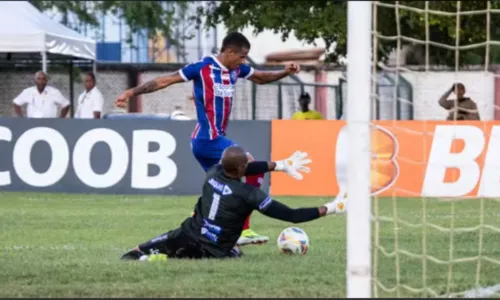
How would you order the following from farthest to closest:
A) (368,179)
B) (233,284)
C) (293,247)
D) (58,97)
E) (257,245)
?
(58,97) → (257,245) → (293,247) → (233,284) → (368,179)

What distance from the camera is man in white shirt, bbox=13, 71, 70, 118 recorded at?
21.5 metres

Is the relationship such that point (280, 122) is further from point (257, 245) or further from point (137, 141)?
point (257, 245)

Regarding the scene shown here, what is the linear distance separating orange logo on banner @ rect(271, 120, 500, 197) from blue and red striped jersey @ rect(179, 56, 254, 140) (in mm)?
5266

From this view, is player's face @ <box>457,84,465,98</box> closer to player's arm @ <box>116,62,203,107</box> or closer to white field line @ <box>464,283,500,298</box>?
player's arm @ <box>116,62,203,107</box>

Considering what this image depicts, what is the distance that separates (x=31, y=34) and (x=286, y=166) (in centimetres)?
1284

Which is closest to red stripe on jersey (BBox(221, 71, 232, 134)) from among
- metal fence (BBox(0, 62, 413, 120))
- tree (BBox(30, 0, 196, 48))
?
metal fence (BBox(0, 62, 413, 120))

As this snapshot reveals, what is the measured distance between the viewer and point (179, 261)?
1055cm

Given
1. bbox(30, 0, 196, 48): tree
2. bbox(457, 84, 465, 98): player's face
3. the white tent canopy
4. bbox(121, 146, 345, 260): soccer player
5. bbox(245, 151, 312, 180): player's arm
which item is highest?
bbox(30, 0, 196, 48): tree

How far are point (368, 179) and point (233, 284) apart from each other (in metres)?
1.86

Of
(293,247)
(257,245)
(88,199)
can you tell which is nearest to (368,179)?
(293,247)

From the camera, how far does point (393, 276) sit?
31.7 feet

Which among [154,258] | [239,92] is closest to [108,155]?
[239,92]

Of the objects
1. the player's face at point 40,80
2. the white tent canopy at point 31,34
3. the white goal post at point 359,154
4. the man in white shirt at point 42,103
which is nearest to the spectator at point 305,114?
the man in white shirt at point 42,103

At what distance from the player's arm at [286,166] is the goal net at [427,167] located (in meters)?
0.62
